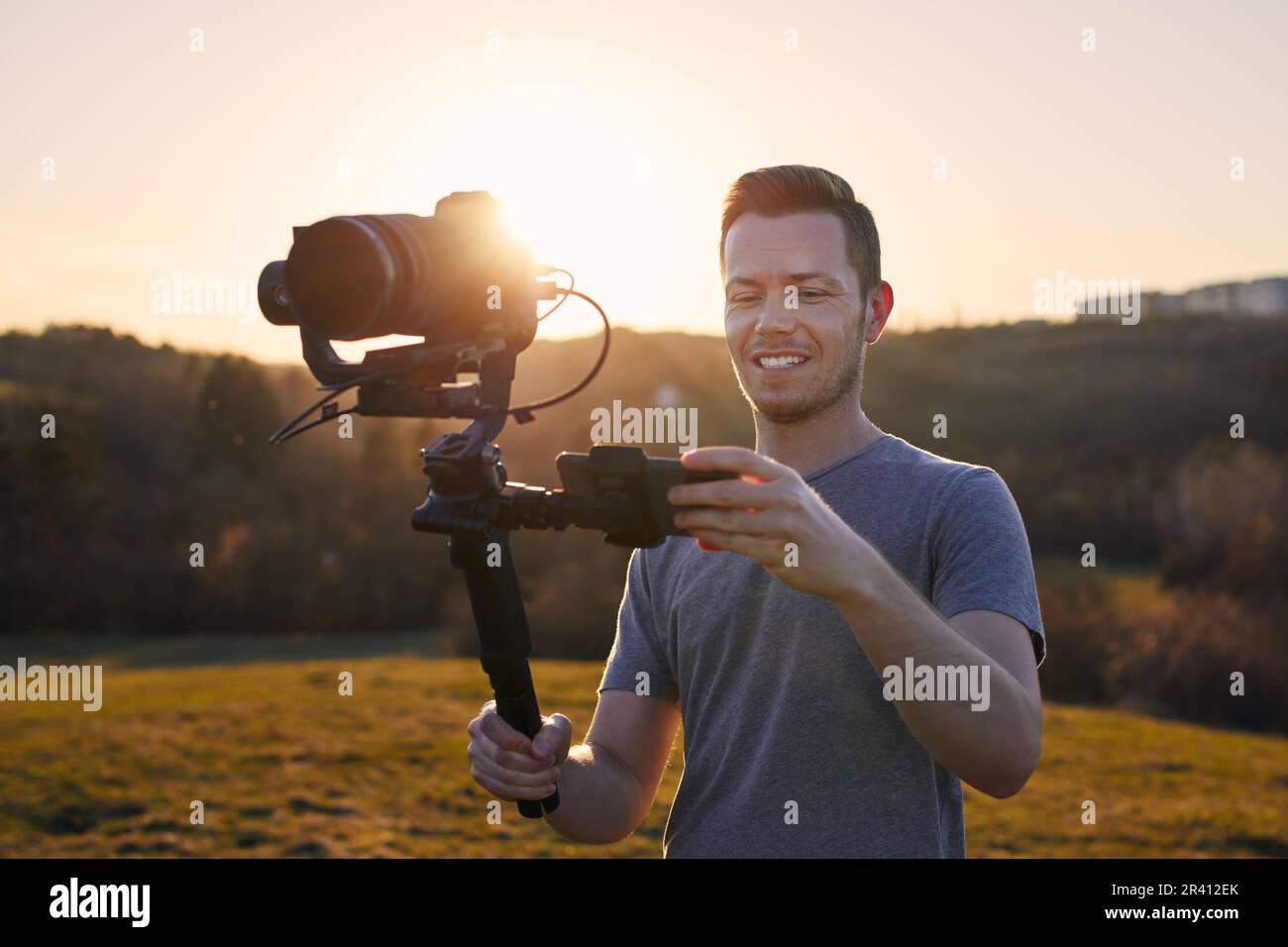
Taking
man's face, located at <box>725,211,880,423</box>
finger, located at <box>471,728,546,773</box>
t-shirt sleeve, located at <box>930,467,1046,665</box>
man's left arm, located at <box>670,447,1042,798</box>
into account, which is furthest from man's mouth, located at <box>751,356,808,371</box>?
finger, located at <box>471,728,546,773</box>

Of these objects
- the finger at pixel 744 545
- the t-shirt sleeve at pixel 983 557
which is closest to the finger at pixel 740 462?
the finger at pixel 744 545

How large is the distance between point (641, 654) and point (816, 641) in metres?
0.62

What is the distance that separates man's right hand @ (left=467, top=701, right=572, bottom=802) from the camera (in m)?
2.71

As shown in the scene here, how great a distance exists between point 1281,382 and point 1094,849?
50.0m

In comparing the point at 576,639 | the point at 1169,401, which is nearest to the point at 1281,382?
the point at 1169,401

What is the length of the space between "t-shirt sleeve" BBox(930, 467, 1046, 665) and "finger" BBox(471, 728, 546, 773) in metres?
1.05

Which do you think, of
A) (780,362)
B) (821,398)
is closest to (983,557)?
(821,398)

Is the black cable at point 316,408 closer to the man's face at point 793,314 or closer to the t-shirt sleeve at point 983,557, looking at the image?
the man's face at point 793,314

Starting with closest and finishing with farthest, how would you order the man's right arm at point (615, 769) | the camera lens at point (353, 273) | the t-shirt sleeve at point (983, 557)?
the camera lens at point (353, 273), the t-shirt sleeve at point (983, 557), the man's right arm at point (615, 769)

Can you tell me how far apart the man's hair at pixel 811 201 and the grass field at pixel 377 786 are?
22.6 ft

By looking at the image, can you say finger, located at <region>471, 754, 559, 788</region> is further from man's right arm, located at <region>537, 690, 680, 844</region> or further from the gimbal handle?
man's right arm, located at <region>537, 690, 680, 844</region>

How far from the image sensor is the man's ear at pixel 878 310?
11.0 ft

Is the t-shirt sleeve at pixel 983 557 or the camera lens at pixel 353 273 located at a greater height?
the camera lens at pixel 353 273
